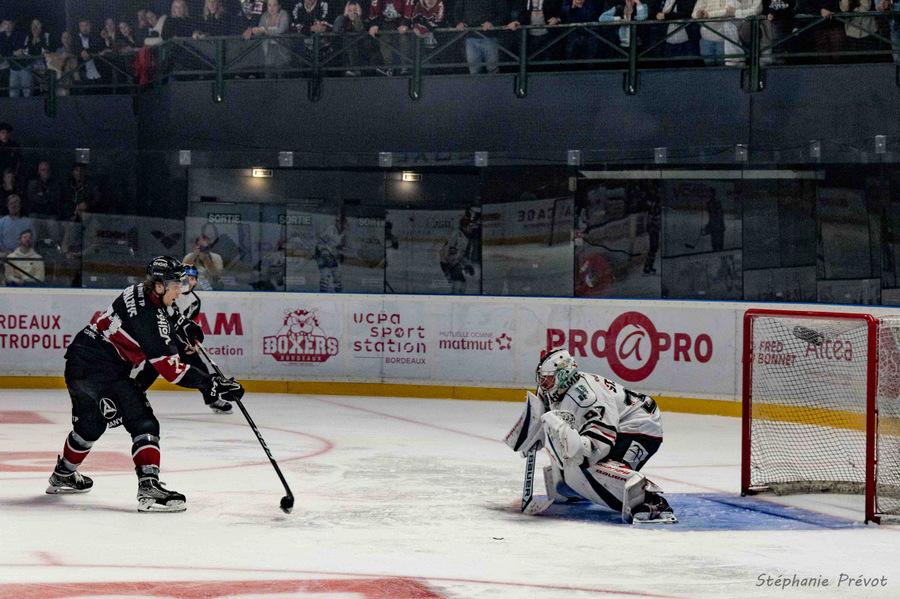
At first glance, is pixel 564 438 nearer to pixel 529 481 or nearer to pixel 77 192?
pixel 529 481

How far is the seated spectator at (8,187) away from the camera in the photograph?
539 inches

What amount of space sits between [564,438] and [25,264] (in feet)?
26.8

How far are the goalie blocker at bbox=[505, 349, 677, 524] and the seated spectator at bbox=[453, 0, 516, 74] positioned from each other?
25.7ft

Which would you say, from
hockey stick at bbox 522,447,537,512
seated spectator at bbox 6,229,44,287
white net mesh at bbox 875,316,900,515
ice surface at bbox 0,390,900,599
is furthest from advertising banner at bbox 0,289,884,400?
hockey stick at bbox 522,447,537,512

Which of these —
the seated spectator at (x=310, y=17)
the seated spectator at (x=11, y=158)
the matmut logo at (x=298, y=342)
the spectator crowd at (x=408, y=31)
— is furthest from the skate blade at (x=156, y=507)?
the seated spectator at (x=310, y=17)

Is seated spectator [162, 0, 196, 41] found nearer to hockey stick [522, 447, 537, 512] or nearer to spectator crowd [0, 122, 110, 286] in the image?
spectator crowd [0, 122, 110, 286]

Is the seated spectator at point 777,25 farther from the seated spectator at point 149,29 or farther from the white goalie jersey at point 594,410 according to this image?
the white goalie jersey at point 594,410

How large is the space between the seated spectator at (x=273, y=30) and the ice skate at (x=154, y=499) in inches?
345

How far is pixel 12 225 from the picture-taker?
1374 cm

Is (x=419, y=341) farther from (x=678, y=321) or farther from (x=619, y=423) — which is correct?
(x=619, y=423)

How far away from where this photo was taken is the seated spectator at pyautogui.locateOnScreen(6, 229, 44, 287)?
1380 centimetres

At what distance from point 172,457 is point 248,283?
4.42 metres

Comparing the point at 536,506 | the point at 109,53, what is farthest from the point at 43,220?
the point at 536,506

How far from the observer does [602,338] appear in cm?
1291
